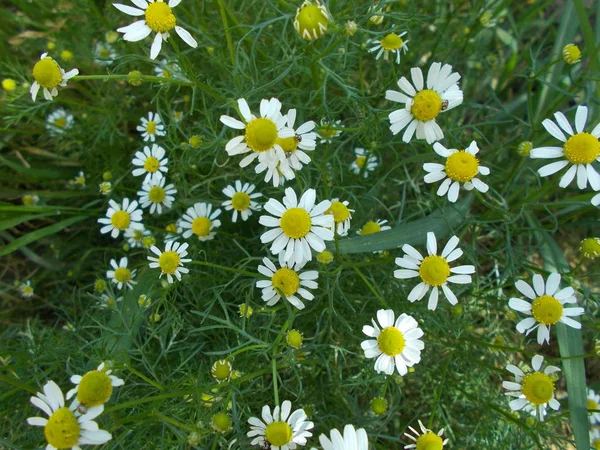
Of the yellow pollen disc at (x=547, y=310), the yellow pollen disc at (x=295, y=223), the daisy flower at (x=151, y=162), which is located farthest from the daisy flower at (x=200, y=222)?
the yellow pollen disc at (x=547, y=310)

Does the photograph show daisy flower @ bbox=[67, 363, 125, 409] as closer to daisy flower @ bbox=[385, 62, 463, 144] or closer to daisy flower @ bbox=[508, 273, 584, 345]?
daisy flower @ bbox=[385, 62, 463, 144]

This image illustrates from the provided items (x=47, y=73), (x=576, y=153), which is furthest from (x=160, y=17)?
(x=576, y=153)

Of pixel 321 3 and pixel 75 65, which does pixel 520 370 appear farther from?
pixel 75 65

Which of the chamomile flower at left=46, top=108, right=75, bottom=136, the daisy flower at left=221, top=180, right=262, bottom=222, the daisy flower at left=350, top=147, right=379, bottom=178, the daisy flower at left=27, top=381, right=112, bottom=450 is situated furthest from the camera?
the chamomile flower at left=46, top=108, right=75, bottom=136

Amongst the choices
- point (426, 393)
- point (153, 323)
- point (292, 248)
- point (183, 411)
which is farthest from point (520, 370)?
point (153, 323)

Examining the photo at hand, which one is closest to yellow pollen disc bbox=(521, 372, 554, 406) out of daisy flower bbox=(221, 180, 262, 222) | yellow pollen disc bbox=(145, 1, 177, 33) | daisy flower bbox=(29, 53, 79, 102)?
daisy flower bbox=(221, 180, 262, 222)

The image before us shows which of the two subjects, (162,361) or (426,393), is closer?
(162,361)
